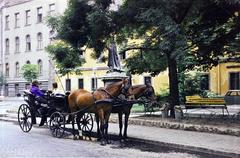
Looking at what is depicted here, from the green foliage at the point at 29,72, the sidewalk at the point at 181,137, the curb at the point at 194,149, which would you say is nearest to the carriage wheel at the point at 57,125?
the sidewalk at the point at 181,137

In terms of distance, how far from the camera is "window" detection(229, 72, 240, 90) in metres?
43.6

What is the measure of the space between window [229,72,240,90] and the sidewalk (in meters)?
27.0

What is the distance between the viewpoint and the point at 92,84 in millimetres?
58125

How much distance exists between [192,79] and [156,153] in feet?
71.2

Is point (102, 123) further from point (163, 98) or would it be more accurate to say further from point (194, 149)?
point (163, 98)

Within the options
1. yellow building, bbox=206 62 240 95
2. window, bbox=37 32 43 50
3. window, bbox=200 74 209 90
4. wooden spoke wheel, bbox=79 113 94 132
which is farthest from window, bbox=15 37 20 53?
wooden spoke wheel, bbox=79 113 94 132

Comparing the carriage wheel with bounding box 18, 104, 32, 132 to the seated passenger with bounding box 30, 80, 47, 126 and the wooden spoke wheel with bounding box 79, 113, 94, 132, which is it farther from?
the wooden spoke wheel with bounding box 79, 113, 94, 132

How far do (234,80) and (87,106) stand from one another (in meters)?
31.3

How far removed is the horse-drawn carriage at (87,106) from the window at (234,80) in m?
28.5

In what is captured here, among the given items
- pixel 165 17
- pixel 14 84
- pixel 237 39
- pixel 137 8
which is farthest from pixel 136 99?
pixel 14 84

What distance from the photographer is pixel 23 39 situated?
73875 millimetres

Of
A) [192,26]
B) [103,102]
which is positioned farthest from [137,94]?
[192,26]

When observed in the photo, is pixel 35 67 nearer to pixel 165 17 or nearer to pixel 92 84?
pixel 92 84

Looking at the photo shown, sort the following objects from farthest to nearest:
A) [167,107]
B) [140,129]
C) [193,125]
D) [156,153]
A: [167,107], [140,129], [193,125], [156,153]
